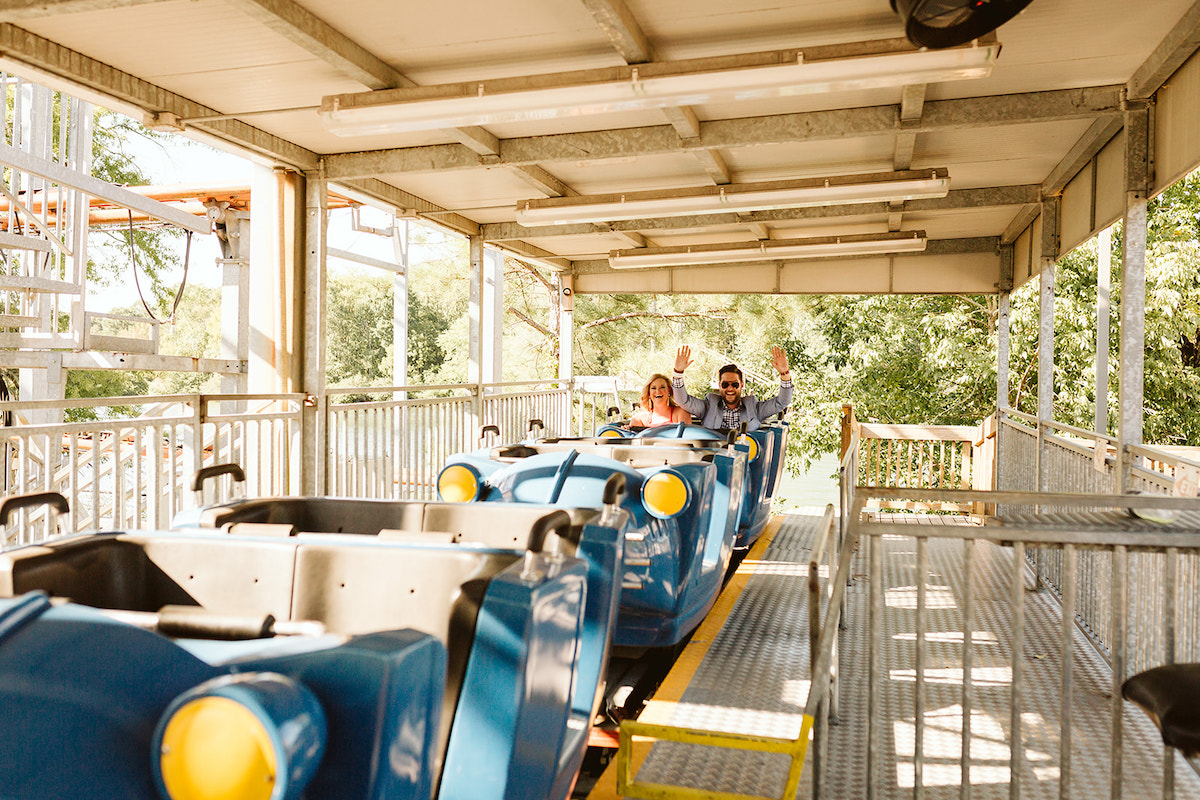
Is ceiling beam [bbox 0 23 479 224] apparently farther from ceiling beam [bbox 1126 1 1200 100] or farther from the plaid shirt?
ceiling beam [bbox 1126 1 1200 100]

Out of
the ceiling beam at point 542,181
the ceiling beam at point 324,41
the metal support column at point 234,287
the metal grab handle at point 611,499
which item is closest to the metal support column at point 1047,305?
the ceiling beam at point 542,181

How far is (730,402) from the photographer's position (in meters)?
7.12

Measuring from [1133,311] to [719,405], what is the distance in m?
3.63

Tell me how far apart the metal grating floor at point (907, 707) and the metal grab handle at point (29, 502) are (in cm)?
172

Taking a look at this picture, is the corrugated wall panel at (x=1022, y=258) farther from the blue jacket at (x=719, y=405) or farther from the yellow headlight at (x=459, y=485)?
the yellow headlight at (x=459, y=485)

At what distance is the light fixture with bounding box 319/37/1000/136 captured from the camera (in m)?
3.27

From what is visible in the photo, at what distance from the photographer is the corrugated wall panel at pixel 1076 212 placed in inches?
209

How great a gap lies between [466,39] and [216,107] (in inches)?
69.2

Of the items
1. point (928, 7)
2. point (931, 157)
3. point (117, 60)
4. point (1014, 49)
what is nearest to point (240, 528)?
point (928, 7)

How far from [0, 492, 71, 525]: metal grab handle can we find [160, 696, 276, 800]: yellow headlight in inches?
48.5

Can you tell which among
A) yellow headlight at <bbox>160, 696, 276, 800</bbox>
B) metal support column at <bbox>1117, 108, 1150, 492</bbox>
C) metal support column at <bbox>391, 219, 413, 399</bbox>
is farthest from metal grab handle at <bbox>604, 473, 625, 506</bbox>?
metal support column at <bbox>391, 219, 413, 399</bbox>

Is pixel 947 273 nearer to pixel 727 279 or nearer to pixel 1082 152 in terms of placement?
pixel 727 279

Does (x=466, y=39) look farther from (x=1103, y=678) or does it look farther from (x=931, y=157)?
(x=1103, y=678)

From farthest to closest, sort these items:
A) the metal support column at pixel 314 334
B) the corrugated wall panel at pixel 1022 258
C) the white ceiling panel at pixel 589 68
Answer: the corrugated wall panel at pixel 1022 258 < the metal support column at pixel 314 334 < the white ceiling panel at pixel 589 68
